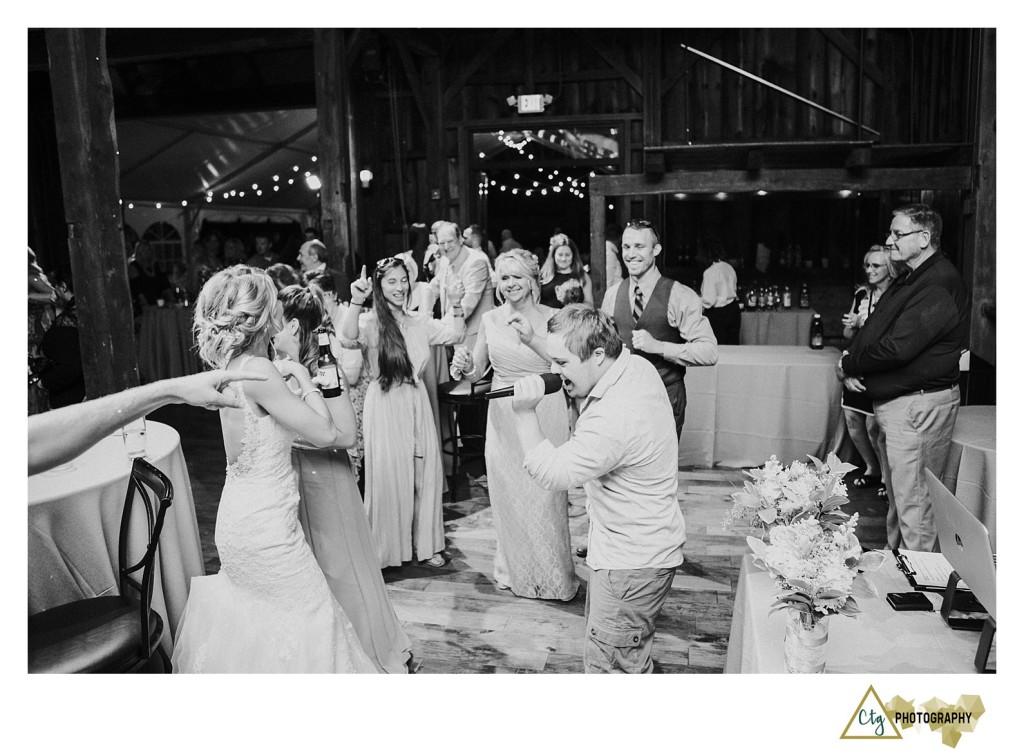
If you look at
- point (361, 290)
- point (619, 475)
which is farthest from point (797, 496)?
point (361, 290)

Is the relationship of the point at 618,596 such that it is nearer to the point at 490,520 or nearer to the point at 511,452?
the point at 511,452

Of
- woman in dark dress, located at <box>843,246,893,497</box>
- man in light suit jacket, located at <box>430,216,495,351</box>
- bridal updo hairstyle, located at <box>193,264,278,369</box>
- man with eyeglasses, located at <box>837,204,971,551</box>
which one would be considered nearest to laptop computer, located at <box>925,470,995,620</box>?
man with eyeglasses, located at <box>837,204,971,551</box>

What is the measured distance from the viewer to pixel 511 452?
10.4ft

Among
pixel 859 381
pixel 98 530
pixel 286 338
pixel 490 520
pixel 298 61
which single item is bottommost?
pixel 490 520

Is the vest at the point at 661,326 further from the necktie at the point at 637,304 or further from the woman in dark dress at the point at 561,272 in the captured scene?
the woman in dark dress at the point at 561,272

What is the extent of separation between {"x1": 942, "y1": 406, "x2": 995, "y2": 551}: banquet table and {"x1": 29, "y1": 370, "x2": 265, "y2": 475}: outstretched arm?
2.58 metres

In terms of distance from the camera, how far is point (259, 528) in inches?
86.0

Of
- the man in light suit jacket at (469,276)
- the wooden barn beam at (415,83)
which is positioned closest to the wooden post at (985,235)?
the man in light suit jacket at (469,276)

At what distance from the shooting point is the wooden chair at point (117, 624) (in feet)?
6.69

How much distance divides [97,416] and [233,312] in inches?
17.6

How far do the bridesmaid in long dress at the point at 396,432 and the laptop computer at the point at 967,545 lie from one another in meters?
2.13

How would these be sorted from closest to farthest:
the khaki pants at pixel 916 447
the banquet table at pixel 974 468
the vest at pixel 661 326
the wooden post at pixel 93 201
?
the banquet table at pixel 974 468 → the khaki pants at pixel 916 447 → the wooden post at pixel 93 201 → the vest at pixel 661 326
